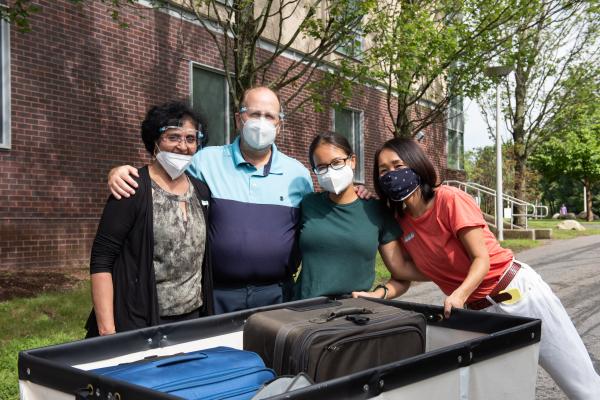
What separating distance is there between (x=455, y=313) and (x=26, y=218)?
829 centimetres

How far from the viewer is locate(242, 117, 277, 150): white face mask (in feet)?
11.7

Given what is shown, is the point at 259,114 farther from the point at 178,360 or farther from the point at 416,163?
the point at 178,360

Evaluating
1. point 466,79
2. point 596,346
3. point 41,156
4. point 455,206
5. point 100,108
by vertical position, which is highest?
point 466,79

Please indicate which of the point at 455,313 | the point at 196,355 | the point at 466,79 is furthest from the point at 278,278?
the point at 466,79

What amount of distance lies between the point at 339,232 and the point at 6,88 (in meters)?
8.00

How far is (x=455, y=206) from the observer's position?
331cm

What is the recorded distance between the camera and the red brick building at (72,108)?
9914mm

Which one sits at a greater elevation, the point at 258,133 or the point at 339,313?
the point at 258,133

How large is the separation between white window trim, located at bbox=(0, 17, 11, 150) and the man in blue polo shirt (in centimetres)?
721

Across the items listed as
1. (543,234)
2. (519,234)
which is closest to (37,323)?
(519,234)

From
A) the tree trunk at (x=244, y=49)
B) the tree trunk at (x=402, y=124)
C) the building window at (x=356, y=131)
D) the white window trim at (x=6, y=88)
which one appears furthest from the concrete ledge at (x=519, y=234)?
the white window trim at (x=6, y=88)

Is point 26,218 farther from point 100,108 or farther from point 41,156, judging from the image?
point 100,108

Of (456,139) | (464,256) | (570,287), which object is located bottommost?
(570,287)

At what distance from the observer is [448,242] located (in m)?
3.40
